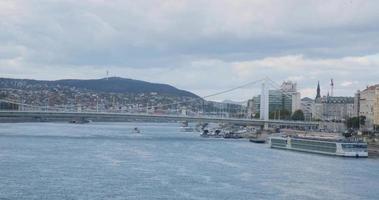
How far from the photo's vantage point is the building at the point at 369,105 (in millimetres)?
85363

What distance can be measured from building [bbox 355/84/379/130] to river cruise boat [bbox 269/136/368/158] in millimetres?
28362

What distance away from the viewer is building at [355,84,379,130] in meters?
85.4

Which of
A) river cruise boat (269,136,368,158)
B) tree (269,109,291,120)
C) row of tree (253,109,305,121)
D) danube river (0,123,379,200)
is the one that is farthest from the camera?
tree (269,109,291,120)

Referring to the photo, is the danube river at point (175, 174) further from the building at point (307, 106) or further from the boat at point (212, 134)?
the building at point (307, 106)

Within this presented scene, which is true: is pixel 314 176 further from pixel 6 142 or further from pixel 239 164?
pixel 6 142

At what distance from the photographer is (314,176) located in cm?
3494

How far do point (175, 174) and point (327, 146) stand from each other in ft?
58.5

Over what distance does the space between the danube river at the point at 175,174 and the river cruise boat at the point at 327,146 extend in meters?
1.16

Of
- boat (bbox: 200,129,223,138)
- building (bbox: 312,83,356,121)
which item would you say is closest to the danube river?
boat (bbox: 200,129,223,138)

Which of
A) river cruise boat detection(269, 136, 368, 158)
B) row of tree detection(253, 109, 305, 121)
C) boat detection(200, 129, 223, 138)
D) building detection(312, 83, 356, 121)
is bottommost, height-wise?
river cruise boat detection(269, 136, 368, 158)

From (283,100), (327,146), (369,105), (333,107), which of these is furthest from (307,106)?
(327,146)

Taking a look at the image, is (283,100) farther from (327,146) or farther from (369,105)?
(327,146)

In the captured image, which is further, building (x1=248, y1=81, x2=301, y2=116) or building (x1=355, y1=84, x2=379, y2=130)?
building (x1=248, y1=81, x2=301, y2=116)

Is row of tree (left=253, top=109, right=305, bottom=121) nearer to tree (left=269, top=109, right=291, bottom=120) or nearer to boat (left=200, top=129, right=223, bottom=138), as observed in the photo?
tree (left=269, top=109, right=291, bottom=120)
